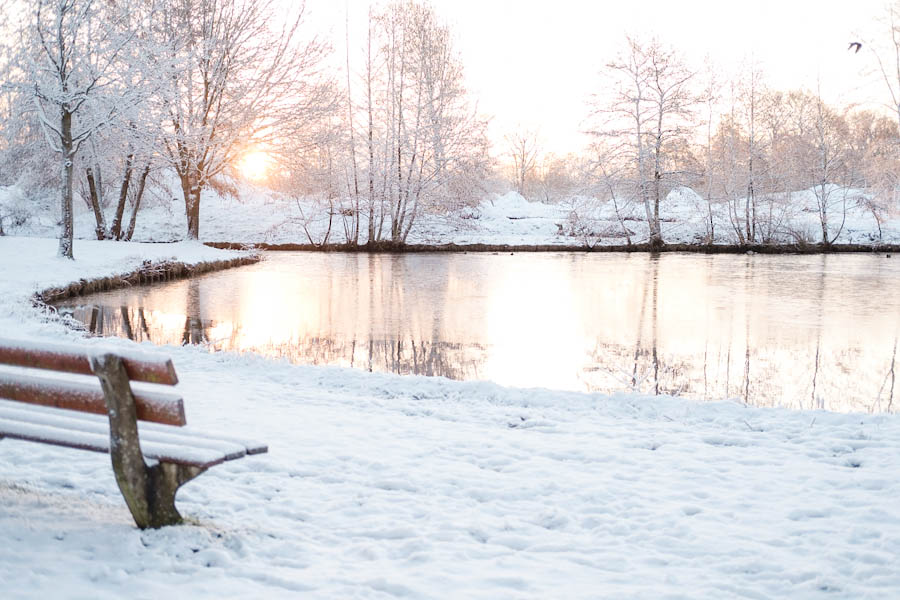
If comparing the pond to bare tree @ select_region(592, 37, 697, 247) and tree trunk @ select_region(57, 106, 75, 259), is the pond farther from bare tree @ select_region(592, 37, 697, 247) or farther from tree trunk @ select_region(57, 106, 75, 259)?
bare tree @ select_region(592, 37, 697, 247)

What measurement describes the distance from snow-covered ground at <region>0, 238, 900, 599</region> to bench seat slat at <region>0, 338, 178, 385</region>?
82 cm

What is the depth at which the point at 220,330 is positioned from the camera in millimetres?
11422

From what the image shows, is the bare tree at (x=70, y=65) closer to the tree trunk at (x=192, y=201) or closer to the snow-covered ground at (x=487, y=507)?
the tree trunk at (x=192, y=201)

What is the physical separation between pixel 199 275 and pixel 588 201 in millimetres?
20528

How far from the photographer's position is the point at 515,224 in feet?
130

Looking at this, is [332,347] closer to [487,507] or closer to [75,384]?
[487,507]

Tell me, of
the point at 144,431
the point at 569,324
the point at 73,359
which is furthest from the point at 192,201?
the point at 73,359

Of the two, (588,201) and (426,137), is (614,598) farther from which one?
(588,201)

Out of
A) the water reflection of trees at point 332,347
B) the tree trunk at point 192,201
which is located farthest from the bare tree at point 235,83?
the water reflection of trees at point 332,347

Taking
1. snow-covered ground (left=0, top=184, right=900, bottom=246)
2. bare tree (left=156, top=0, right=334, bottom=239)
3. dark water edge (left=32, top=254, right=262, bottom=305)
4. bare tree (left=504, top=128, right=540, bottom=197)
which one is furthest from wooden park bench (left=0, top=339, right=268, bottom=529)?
bare tree (left=504, top=128, right=540, bottom=197)

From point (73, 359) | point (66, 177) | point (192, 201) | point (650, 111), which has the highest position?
point (650, 111)

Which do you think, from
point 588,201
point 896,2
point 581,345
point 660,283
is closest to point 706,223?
point 588,201

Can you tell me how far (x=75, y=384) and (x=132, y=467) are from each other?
1.49 ft

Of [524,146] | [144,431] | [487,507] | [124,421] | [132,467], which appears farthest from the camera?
[524,146]
